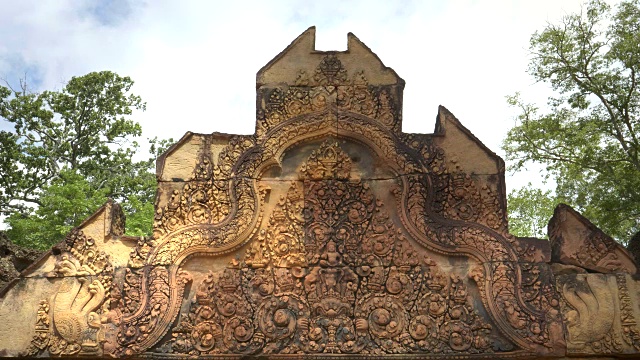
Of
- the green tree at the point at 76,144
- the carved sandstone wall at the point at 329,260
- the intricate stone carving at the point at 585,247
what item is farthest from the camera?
the green tree at the point at 76,144

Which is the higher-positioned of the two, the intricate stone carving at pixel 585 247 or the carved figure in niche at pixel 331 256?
the intricate stone carving at pixel 585 247

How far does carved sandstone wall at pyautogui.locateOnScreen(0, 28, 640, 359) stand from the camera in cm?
598

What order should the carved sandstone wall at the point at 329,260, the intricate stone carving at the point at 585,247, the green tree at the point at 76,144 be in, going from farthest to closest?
the green tree at the point at 76,144, the intricate stone carving at the point at 585,247, the carved sandstone wall at the point at 329,260

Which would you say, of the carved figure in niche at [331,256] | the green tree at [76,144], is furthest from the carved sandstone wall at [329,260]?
the green tree at [76,144]

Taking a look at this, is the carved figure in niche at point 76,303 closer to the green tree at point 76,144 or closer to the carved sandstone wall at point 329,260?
the carved sandstone wall at point 329,260

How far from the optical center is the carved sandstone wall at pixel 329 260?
5.98 meters

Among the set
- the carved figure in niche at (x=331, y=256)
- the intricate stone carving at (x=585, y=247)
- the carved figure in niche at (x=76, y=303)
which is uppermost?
→ the intricate stone carving at (x=585, y=247)

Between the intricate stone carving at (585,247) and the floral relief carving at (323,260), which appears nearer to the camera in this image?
the floral relief carving at (323,260)

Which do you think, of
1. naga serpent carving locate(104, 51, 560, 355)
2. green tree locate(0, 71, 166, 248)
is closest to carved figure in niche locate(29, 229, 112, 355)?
naga serpent carving locate(104, 51, 560, 355)

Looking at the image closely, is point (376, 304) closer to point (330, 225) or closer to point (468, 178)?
point (330, 225)

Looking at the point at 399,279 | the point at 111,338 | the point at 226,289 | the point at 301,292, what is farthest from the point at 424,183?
the point at 111,338

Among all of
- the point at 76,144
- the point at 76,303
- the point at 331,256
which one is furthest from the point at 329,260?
the point at 76,144

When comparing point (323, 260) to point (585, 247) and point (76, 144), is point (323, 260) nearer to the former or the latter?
point (585, 247)

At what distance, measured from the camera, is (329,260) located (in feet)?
20.6
